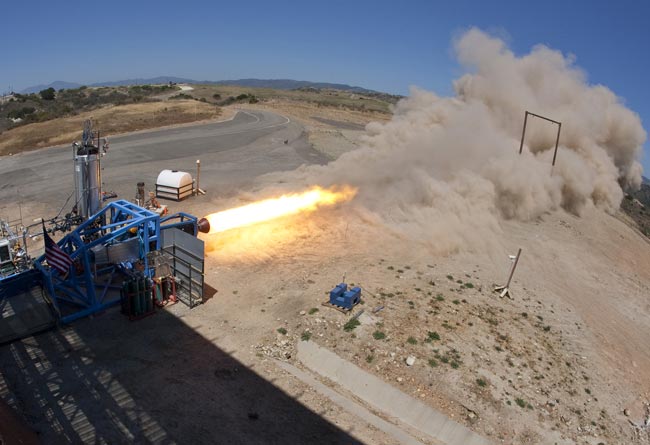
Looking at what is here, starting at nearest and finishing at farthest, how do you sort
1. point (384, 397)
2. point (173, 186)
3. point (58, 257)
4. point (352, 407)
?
point (352, 407), point (384, 397), point (58, 257), point (173, 186)

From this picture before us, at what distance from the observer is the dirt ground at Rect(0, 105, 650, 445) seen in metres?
12.4

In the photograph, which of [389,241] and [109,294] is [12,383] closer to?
[109,294]

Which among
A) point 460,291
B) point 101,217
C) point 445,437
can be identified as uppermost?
point 101,217

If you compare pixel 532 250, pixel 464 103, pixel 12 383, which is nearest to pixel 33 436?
pixel 12 383

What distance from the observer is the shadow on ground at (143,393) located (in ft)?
38.3

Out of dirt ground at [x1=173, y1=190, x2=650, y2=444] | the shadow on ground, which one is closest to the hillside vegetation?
dirt ground at [x1=173, y1=190, x2=650, y2=444]

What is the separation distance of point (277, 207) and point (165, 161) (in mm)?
17489

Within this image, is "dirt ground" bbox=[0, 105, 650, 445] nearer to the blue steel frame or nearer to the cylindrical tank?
the blue steel frame

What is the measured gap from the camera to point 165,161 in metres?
40.6

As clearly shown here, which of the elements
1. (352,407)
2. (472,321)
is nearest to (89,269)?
(352,407)

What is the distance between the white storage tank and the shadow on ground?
48.6 feet

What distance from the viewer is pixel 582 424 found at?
1366cm

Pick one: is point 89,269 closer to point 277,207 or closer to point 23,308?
point 23,308

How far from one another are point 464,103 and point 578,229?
1308cm
